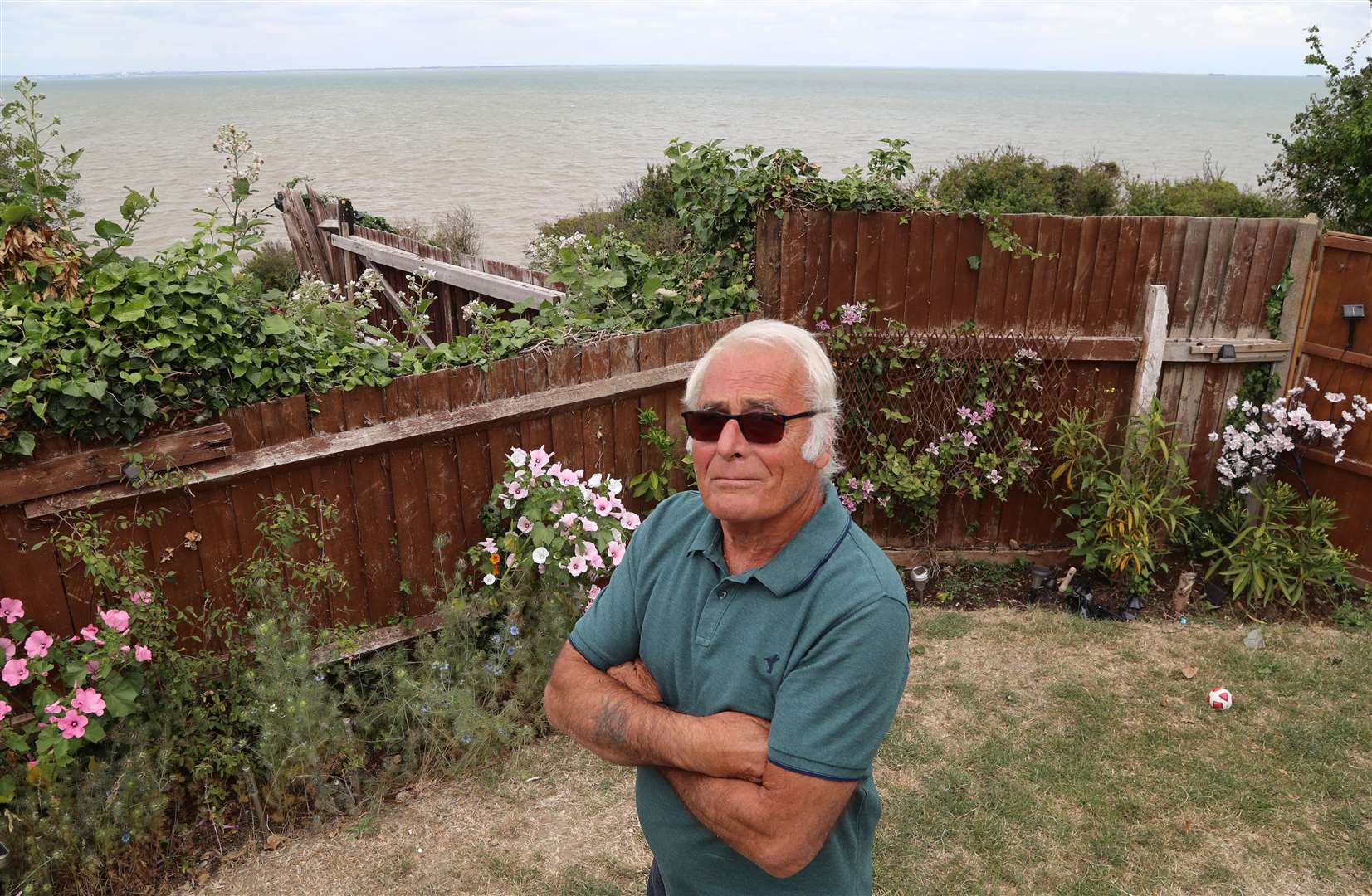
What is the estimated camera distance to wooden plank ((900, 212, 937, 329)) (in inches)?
212

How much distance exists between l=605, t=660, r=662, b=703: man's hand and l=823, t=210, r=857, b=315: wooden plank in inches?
155

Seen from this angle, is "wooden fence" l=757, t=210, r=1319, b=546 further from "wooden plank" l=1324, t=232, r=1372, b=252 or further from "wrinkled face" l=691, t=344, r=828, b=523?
"wrinkled face" l=691, t=344, r=828, b=523

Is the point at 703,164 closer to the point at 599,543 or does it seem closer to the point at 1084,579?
the point at 599,543

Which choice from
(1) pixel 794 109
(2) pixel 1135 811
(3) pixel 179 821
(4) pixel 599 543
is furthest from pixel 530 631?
(1) pixel 794 109

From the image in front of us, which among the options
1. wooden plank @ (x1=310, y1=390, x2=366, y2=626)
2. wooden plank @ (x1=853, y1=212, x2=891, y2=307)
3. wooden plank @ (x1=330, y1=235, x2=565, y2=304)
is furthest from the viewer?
wooden plank @ (x1=330, y1=235, x2=565, y2=304)

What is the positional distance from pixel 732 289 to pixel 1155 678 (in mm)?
3003

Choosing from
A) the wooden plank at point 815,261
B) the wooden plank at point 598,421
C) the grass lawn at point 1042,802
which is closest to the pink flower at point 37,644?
the grass lawn at point 1042,802

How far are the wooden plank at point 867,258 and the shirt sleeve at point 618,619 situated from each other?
12.6 ft

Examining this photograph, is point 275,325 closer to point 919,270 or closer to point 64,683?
point 64,683

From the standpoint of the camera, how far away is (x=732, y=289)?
5168mm

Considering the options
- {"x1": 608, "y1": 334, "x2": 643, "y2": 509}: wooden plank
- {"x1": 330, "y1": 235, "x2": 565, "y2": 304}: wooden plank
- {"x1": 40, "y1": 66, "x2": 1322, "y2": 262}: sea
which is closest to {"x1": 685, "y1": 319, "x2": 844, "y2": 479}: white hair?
{"x1": 608, "y1": 334, "x2": 643, "y2": 509}: wooden plank

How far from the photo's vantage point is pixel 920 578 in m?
5.72

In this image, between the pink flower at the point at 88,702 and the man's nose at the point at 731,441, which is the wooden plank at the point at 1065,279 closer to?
the man's nose at the point at 731,441

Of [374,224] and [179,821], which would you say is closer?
[179,821]
